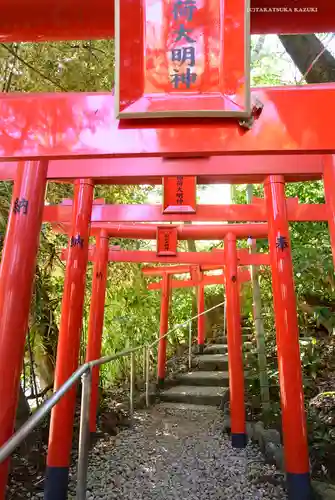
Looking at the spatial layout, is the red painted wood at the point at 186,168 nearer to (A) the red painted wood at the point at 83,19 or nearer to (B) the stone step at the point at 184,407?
(A) the red painted wood at the point at 83,19

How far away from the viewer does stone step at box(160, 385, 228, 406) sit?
8.58 m

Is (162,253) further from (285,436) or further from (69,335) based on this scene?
(285,436)

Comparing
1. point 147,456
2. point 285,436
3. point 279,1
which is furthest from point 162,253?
point 279,1

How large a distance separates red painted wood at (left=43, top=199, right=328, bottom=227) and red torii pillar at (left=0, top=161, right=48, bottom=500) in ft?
7.50

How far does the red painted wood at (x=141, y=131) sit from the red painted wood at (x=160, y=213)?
276 centimetres

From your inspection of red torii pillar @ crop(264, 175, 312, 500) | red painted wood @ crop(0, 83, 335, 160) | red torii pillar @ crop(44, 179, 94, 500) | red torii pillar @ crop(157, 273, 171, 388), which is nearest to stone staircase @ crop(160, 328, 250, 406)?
red torii pillar @ crop(157, 273, 171, 388)

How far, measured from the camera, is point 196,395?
28.8ft

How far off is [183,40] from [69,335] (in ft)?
10.1

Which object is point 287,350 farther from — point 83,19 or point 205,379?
point 205,379

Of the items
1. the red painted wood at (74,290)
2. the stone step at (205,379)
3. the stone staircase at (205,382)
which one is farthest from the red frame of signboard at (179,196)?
the stone step at (205,379)

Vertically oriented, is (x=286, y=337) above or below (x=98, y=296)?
below

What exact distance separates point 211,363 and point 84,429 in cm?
874

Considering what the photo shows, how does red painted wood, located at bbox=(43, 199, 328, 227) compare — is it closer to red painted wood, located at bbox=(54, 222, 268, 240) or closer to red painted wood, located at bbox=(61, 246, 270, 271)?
red painted wood, located at bbox=(54, 222, 268, 240)

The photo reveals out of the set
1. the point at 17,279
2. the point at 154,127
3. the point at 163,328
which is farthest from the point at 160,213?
the point at 163,328
